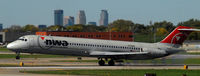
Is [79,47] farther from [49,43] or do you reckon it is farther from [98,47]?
[49,43]

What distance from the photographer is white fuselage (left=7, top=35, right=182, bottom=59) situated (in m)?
58.0

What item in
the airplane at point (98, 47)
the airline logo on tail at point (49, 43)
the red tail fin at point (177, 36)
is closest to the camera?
the airline logo on tail at point (49, 43)

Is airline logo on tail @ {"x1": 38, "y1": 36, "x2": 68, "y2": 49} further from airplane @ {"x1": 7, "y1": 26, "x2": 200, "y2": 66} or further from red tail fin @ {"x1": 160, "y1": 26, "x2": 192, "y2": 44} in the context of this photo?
red tail fin @ {"x1": 160, "y1": 26, "x2": 192, "y2": 44}

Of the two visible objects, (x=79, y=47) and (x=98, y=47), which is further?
(x=98, y=47)

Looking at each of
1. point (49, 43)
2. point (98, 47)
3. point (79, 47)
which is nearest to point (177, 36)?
point (98, 47)

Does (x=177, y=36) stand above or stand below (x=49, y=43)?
above

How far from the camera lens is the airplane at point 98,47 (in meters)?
58.1

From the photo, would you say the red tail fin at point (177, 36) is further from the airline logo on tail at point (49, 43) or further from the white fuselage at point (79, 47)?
the airline logo on tail at point (49, 43)

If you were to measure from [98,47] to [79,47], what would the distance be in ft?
9.18

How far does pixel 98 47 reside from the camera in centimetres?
6025

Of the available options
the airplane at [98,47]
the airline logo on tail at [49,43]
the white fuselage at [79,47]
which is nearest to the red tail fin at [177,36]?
the airplane at [98,47]

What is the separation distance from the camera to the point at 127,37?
146m

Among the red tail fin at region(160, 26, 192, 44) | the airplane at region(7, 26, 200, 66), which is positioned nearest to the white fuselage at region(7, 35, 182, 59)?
the airplane at region(7, 26, 200, 66)

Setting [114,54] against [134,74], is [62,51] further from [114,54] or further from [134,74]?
[134,74]
